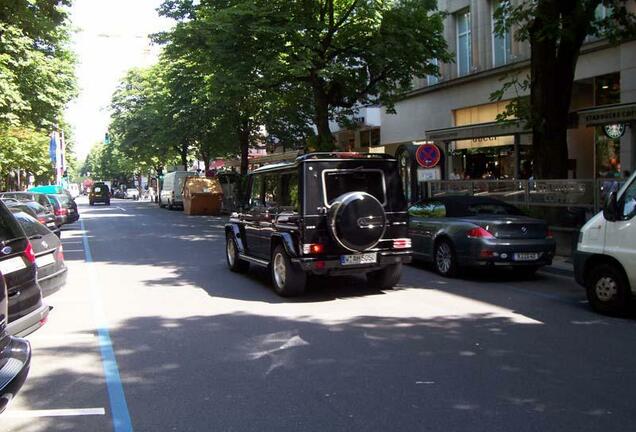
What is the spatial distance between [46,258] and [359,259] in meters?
4.24

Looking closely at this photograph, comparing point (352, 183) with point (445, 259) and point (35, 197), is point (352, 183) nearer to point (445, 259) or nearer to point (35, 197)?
point (445, 259)

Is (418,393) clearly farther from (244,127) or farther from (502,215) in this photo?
(244,127)

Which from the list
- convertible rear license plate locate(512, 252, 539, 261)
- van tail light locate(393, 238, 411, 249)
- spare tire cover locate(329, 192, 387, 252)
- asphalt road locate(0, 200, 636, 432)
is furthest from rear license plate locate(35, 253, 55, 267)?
convertible rear license plate locate(512, 252, 539, 261)

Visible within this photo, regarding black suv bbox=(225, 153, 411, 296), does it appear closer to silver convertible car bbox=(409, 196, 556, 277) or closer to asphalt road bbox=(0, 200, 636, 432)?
asphalt road bbox=(0, 200, 636, 432)

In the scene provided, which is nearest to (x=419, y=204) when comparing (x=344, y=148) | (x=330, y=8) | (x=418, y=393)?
(x=418, y=393)

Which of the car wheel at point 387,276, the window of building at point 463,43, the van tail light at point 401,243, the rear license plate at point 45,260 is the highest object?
the window of building at point 463,43

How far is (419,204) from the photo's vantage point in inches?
504

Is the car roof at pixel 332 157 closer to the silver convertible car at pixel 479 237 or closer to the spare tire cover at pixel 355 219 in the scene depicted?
the spare tire cover at pixel 355 219

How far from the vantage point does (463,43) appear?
2652 centimetres

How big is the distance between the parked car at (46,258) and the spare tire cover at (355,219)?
3.68 metres

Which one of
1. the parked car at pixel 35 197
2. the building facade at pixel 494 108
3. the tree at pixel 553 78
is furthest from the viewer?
A: the parked car at pixel 35 197

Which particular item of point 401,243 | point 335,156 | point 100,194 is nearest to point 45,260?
point 335,156

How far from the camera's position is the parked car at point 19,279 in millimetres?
5551

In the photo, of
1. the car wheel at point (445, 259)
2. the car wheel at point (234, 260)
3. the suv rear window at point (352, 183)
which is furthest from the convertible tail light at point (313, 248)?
the car wheel at point (234, 260)
